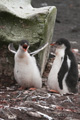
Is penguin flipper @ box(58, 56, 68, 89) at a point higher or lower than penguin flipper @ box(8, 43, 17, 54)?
lower

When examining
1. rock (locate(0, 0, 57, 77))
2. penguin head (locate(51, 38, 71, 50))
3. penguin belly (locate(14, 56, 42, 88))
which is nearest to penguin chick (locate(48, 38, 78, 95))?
penguin head (locate(51, 38, 71, 50))

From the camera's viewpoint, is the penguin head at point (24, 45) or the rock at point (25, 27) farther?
the rock at point (25, 27)

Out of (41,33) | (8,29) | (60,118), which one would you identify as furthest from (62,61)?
(60,118)

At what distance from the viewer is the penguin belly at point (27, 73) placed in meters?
5.35

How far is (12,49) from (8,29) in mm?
394

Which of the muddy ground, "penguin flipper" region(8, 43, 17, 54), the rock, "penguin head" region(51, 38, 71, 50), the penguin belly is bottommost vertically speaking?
the muddy ground

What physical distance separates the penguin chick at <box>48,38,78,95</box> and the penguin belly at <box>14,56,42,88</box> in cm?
22

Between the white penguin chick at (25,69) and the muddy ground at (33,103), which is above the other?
the white penguin chick at (25,69)

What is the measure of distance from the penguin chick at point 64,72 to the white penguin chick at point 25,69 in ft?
0.76

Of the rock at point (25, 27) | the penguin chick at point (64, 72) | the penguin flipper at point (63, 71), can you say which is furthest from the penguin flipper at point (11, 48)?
the penguin flipper at point (63, 71)

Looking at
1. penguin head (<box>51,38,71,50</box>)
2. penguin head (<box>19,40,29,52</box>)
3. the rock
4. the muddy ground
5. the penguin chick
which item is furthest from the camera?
the rock

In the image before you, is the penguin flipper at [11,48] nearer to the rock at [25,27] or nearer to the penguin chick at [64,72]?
the rock at [25,27]

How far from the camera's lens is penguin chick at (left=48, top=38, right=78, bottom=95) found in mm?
5258

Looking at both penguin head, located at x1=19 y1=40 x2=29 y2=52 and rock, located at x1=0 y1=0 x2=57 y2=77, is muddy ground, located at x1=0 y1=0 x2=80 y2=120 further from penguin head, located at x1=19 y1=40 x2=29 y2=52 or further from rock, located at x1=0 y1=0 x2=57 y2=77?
penguin head, located at x1=19 y1=40 x2=29 y2=52
